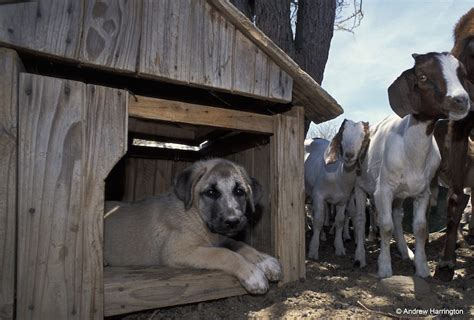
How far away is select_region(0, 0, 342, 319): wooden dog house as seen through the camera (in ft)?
11.2

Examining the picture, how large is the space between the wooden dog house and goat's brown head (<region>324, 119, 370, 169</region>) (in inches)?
59.9

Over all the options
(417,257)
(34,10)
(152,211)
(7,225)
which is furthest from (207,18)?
(417,257)

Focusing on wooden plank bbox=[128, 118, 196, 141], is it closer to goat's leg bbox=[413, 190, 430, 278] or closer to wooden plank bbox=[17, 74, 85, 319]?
wooden plank bbox=[17, 74, 85, 319]

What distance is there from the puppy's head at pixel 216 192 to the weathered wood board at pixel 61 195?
3.94 ft

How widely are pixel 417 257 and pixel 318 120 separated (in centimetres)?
213

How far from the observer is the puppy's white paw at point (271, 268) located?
14.9 ft

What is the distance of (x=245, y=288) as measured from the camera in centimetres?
433

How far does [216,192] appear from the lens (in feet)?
15.9

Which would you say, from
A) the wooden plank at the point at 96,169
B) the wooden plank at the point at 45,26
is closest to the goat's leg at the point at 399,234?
the wooden plank at the point at 96,169

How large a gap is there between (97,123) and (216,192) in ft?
5.32

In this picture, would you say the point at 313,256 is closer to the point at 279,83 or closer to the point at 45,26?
the point at 279,83

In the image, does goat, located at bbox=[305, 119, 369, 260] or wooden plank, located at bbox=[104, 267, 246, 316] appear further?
goat, located at bbox=[305, 119, 369, 260]

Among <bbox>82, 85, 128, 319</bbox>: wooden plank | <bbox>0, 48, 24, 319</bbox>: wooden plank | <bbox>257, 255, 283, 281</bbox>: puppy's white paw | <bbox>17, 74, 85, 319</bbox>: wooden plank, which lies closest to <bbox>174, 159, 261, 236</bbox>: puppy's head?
<bbox>257, 255, 283, 281</bbox>: puppy's white paw

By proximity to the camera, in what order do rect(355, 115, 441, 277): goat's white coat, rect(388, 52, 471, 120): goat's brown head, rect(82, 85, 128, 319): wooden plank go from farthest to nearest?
rect(355, 115, 441, 277): goat's white coat → rect(388, 52, 471, 120): goat's brown head → rect(82, 85, 128, 319): wooden plank
